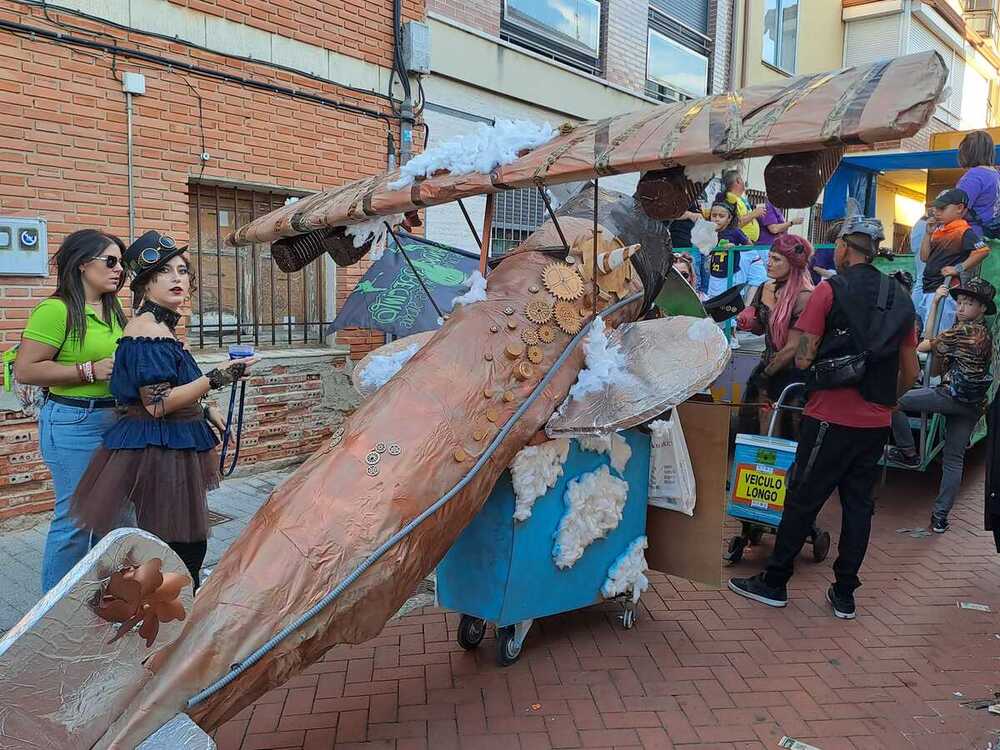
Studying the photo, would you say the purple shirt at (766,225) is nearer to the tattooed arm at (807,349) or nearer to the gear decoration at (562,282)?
the tattooed arm at (807,349)

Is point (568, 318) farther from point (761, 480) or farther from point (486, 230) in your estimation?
point (761, 480)

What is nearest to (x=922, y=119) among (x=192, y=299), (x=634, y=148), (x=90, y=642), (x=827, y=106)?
(x=827, y=106)

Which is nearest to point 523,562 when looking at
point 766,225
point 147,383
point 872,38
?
point 147,383

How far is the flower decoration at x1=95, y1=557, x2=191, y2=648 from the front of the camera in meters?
1.60

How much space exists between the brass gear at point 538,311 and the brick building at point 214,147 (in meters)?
3.77

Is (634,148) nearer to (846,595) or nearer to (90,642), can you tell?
(90,642)

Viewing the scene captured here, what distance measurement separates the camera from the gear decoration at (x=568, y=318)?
3.25 metres

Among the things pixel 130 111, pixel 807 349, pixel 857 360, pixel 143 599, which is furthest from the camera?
pixel 130 111

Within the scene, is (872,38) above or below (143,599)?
above

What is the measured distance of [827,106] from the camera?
2.14 m

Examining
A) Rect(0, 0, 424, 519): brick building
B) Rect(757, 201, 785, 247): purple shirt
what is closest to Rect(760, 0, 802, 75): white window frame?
Rect(757, 201, 785, 247): purple shirt

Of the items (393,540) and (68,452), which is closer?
(393,540)

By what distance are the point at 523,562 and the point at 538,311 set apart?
110cm

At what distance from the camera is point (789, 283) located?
5180 millimetres
